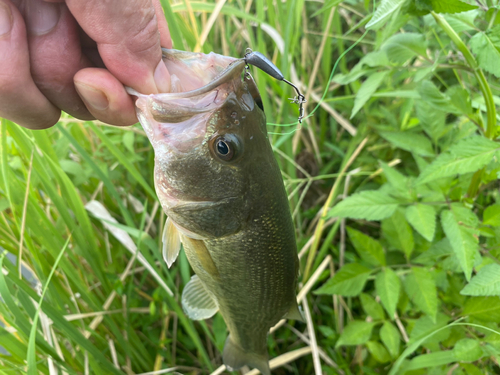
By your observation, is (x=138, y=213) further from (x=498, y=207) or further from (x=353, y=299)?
(x=498, y=207)

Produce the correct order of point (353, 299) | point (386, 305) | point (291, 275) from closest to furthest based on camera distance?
point (291, 275), point (386, 305), point (353, 299)

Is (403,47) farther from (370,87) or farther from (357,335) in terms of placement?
(357,335)

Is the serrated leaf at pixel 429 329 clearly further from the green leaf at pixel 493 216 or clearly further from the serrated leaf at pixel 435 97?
the serrated leaf at pixel 435 97

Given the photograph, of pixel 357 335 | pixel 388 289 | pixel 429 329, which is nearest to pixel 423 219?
pixel 388 289

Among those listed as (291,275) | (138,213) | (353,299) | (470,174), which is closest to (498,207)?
(470,174)

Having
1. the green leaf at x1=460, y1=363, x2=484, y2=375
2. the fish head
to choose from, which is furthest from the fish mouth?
the green leaf at x1=460, y1=363, x2=484, y2=375

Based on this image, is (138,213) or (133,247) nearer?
(133,247)

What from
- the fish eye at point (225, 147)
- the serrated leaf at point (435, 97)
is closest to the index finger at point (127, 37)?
the fish eye at point (225, 147)
